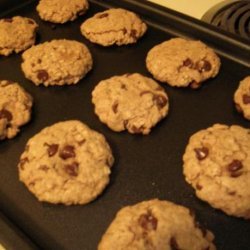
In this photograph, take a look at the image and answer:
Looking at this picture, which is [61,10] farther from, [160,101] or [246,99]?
[246,99]

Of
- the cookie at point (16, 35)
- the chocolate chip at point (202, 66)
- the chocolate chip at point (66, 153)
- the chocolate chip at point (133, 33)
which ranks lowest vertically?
the chocolate chip at point (66, 153)

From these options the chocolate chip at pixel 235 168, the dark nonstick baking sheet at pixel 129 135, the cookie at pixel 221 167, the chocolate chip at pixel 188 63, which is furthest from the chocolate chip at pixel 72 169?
the chocolate chip at pixel 188 63

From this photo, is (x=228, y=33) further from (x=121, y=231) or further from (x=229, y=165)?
(x=121, y=231)

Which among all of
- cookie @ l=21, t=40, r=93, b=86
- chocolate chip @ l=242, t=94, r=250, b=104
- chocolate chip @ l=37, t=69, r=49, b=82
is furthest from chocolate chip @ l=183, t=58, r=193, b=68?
chocolate chip @ l=37, t=69, r=49, b=82

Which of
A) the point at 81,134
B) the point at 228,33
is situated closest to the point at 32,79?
the point at 81,134

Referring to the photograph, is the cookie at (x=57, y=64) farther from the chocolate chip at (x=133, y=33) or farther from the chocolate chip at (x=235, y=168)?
the chocolate chip at (x=235, y=168)

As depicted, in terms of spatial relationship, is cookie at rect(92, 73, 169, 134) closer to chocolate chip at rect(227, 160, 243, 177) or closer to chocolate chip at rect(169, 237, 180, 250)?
chocolate chip at rect(227, 160, 243, 177)
